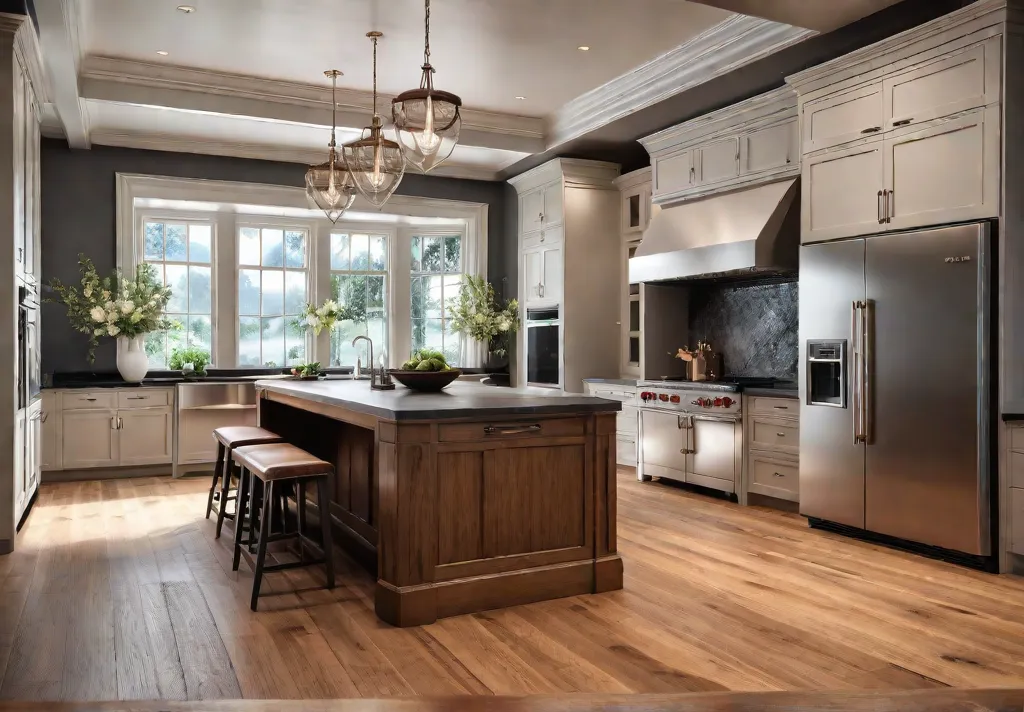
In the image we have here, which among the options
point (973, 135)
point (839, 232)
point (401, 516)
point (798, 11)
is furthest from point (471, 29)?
point (401, 516)

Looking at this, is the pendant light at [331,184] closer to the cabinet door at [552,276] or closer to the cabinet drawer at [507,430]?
the cabinet drawer at [507,430]

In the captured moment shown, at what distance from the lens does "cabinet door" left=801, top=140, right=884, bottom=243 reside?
436 cm

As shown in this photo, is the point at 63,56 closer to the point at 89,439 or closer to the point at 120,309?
the point at 120,309

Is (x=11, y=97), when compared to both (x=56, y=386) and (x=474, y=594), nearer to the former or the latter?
(x=56, y=386)

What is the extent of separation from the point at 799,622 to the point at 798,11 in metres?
3.03

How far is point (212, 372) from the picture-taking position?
732cm

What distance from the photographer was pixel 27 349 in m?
4.81

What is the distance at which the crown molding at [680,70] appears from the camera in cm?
473

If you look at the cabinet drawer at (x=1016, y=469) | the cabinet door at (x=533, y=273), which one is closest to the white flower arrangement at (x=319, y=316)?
the cabinet door at (x=533, y=273)

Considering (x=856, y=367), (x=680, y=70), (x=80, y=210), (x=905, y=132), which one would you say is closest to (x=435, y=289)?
(x=80, y=210)

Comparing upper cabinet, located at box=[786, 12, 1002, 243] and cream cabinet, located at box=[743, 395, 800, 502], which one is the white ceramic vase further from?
upper cabinet, located at box=[786, 12, 1002, 243]

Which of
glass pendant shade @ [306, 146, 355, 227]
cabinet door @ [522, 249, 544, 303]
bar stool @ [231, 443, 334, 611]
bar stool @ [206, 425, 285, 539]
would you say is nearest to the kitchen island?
bar stool @ [231, 443, 334, 611]

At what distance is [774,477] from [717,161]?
2.25 metres

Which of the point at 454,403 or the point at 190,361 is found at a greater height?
the point at 190,361
